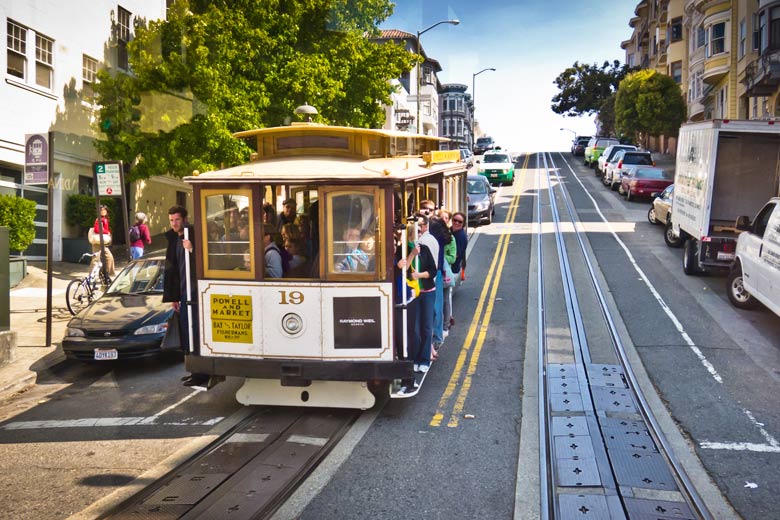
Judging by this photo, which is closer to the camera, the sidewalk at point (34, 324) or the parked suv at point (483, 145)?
the sidewalk at point (34, 324)

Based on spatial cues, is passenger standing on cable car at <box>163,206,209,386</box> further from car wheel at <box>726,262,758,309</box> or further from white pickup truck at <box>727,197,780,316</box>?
car wheel at <box>726,262,758,309</box>

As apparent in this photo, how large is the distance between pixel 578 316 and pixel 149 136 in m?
13.5

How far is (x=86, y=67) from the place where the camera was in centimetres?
2197

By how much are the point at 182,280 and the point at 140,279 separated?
4166 millimetres

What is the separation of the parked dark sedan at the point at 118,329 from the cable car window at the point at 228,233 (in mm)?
2969

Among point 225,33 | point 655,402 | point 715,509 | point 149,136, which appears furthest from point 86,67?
point 715,509

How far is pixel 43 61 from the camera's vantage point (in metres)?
19.8

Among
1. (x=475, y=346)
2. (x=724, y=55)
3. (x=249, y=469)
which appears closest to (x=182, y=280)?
(x=249, y=469)

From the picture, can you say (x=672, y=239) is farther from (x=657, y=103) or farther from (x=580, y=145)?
(x=580, y=145)

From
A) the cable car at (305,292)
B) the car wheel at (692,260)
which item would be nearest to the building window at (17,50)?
the cable car at (305,292)

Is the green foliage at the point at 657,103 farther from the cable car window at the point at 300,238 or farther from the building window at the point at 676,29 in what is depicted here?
the cable car window at the point at 300,238

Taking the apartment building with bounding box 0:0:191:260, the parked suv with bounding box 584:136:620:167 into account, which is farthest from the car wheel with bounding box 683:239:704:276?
the parked suv with bounding box 584:136:620:167

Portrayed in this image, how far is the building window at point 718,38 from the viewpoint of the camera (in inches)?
1532

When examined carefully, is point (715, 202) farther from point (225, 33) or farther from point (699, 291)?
point (225, 33)
